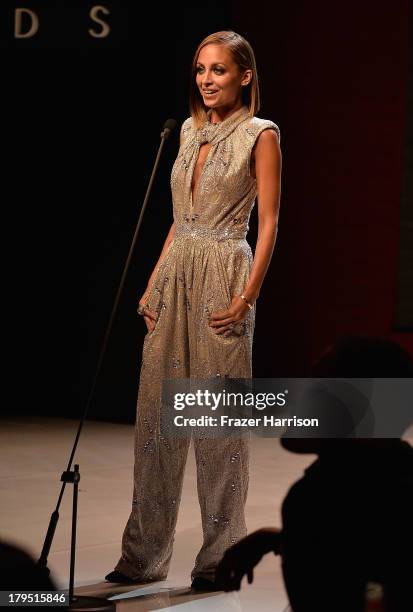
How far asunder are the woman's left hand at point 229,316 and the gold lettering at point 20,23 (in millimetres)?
3633

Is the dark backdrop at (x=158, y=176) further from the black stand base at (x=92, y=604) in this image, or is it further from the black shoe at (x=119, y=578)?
the black stand base at (x=92, y=604)

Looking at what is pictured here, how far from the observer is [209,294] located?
116 inches

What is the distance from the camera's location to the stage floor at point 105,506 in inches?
116

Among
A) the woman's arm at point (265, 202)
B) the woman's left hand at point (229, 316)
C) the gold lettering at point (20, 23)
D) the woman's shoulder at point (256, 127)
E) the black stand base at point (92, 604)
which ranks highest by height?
the gold lettering at point (20, 23)

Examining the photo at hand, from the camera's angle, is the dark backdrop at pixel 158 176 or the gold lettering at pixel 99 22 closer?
the gold lettering at pixel 99 22

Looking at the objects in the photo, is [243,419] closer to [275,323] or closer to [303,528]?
[303,528]

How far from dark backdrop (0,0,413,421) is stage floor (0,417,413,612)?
2.10 ft

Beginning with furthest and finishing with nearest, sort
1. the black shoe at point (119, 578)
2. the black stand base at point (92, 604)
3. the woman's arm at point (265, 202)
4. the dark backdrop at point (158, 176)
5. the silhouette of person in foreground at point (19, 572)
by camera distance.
→ the dark backdrop at point (158, 176) → the black shoe at point (119, 578) → the woman's arm at point (265, 202) → the black stand base at point (92, 604) → the silhouette of person in foreground at point (19, 572)

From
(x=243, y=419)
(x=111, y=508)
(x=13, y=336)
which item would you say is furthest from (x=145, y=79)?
(x=243, y=419)

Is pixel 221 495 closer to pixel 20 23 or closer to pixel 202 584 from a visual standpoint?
pixel 202 584

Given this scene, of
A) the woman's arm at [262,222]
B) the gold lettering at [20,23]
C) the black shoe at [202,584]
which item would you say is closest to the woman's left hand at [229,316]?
the woman's arm at [262,222]

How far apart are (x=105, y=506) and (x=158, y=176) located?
2446 millimetres

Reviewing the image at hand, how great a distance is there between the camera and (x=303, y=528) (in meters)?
1.16

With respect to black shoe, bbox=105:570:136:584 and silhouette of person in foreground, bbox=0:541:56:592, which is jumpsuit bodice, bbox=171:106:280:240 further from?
silhouette of person in foreground, bbox=0:541:56:592
